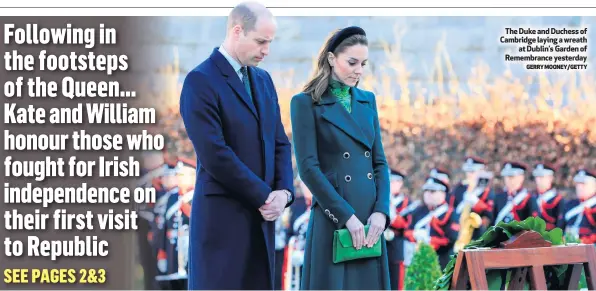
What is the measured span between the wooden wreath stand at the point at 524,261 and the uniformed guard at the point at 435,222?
12.7 feet

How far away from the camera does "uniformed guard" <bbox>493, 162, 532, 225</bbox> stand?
7.12 metres

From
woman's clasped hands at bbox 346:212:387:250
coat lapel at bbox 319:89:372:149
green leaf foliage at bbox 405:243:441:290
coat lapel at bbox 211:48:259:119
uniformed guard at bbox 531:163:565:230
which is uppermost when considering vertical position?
coat lapel at bbox 211:48:259:119

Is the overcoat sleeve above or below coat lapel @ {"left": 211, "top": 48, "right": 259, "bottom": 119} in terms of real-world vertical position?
below

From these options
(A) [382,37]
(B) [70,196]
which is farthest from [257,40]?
(A) [382,37]

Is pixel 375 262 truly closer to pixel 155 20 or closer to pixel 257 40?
pixel 257 40

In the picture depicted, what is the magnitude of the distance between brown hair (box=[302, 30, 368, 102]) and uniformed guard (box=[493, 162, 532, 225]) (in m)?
3.58

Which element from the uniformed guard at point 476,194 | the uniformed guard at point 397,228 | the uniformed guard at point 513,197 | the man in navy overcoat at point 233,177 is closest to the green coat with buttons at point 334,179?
the man in navy overcoat at point 233,177

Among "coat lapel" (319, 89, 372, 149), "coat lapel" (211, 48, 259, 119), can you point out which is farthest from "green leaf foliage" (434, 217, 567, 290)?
"coat lapel" (211, 48, 259, 119)

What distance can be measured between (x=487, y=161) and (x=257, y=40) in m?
4.06

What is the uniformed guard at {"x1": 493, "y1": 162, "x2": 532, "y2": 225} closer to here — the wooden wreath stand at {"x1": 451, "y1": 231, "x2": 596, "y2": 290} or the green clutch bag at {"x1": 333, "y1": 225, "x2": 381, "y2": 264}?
the green clutch bag at {"x1": 333, "y1": 225, "x2": 381, "y2": 264}

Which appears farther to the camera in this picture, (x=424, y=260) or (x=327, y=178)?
(x=424, y=260)

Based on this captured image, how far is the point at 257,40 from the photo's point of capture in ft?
11.2

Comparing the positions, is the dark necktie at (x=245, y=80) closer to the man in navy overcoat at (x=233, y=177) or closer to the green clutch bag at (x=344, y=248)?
the man in navy overcoat at (x=233, y=177)

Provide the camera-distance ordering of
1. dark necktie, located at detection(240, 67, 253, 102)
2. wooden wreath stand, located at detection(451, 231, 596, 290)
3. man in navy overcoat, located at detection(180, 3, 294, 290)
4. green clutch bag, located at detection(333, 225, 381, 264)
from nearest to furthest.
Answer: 1. wooden wreath stand, located at detection(451, 231, 596, 290)
2. man in navy overcoat, located at detection(180, 3, 294, 290)
3. dark necktie, located at detection(240, 67, 253, 102)
4. green clutch bag, located at detection(333, 225, 381, 264)
